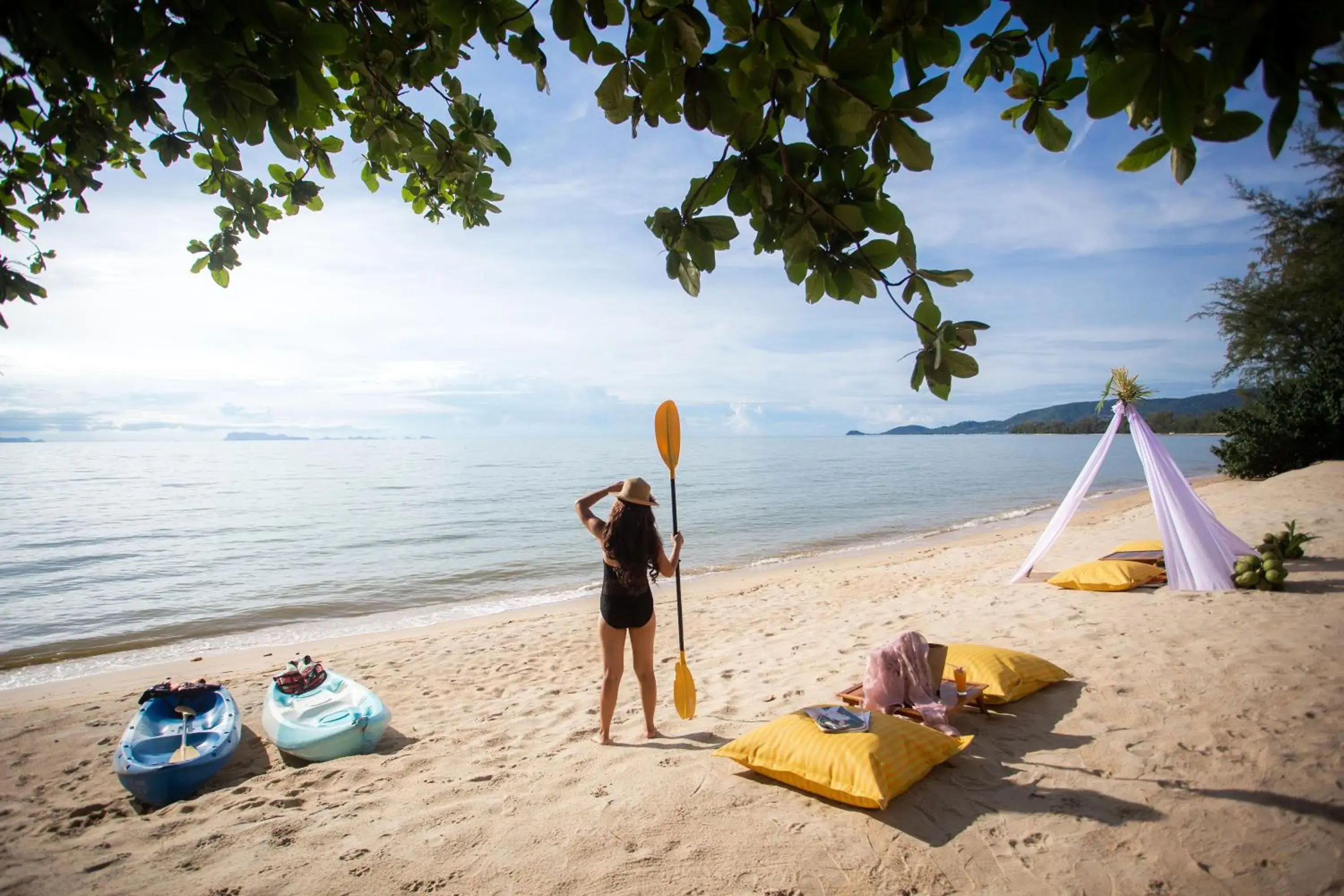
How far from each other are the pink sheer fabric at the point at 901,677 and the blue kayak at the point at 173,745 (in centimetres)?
550

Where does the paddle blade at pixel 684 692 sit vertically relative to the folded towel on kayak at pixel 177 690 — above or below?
above

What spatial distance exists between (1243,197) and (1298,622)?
23.9m

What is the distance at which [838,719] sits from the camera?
4.21 m

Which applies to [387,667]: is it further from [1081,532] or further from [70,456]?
[70,456]

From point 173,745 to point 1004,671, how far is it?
23.5 ft

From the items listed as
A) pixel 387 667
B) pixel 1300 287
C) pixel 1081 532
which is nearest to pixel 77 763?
pixel 387 667

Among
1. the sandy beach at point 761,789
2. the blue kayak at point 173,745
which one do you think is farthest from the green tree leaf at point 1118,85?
the blue kayak at point 173,745

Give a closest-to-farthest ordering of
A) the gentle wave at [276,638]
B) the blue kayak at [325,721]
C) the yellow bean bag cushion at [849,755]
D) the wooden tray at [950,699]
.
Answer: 1. the yellow bean bag cushion at [849,755]
2. the wooden tray at [950,699]
3. the blue kayak at [325,721]
4. the gentle wave at [276,638]

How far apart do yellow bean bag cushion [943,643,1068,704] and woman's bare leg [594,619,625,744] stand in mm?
2753

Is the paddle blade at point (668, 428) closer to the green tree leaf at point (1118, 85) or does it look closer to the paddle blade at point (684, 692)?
the paddle blade at point (684, 692)

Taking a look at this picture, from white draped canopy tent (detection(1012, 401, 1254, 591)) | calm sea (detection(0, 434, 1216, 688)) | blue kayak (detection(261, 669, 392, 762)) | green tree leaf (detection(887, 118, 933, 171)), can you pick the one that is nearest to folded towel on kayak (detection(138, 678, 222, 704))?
blue kayak (detection(261, 669, 392, 762))

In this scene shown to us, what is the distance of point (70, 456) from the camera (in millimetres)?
105375

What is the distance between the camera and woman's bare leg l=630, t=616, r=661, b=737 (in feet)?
17.4

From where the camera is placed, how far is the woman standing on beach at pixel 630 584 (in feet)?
16.9
